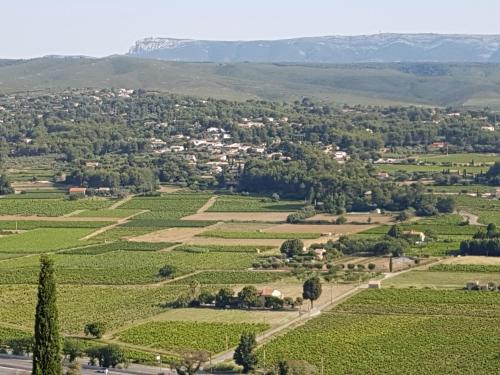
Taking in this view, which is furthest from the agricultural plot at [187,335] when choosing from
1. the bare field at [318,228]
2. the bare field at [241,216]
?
the bare field at [241,216]

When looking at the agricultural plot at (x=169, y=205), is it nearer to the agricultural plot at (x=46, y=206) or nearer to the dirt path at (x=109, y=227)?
the dirt path at (x=109, y=227)

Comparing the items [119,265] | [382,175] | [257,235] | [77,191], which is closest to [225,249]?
[257,235]

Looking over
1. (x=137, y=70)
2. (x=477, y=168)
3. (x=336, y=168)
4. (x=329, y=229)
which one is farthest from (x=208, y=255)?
(x=137, y=70)

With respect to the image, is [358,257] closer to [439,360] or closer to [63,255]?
[63,255]

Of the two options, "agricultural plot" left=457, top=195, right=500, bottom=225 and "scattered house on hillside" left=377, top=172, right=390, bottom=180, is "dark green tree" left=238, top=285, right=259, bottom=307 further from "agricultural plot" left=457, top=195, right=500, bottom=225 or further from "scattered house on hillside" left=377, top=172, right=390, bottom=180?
Answer: "scattered house on hillside" left=377, top=172, right=390, bottom=180

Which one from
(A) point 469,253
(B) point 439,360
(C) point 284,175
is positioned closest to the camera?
(B) point 439,360

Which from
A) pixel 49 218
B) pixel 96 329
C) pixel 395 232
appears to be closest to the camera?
pixel 96 329

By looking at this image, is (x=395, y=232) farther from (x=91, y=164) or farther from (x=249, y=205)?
(x=91, y=164)
